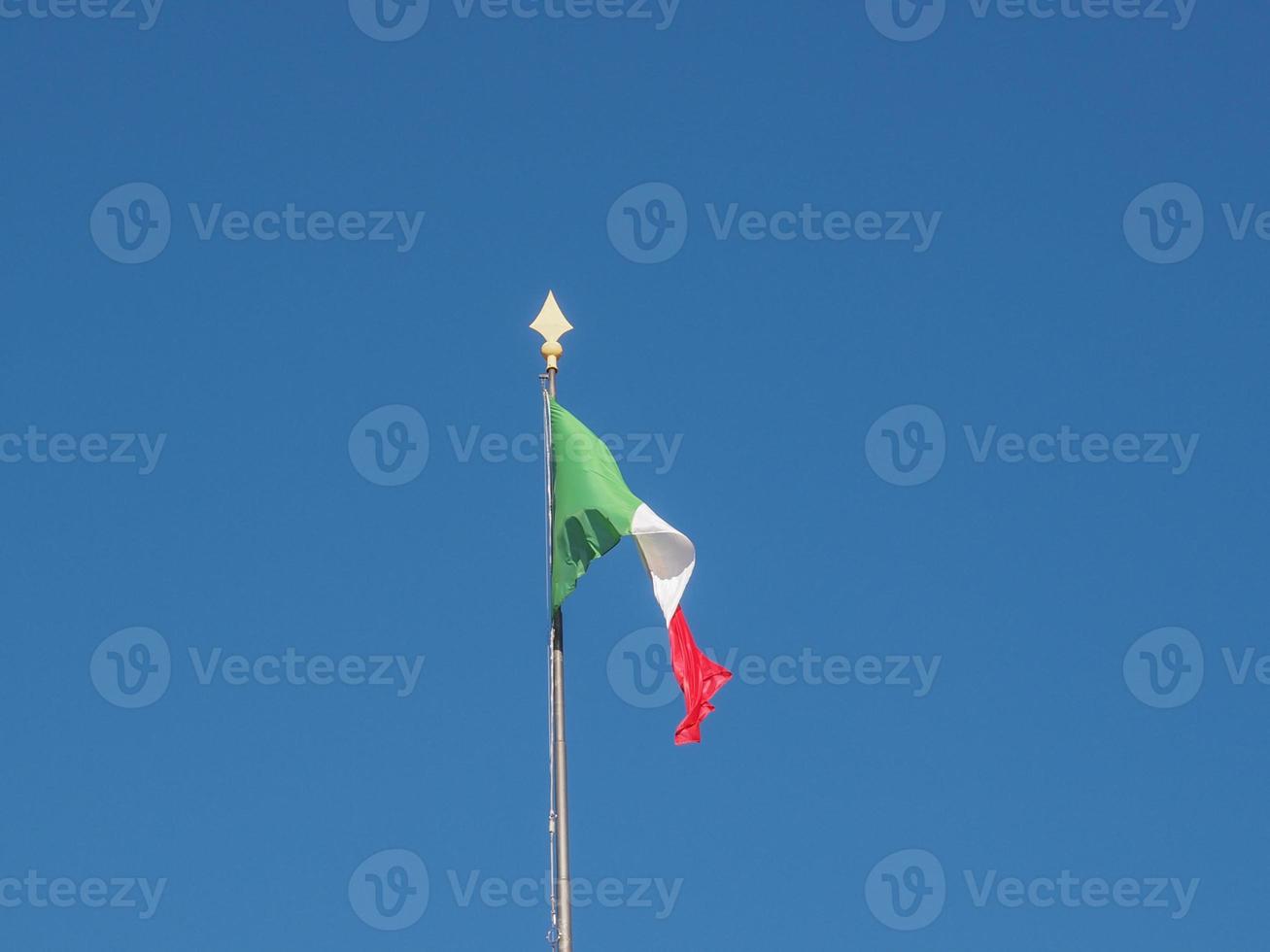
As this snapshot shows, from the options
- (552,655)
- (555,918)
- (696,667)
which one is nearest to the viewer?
(555,918)

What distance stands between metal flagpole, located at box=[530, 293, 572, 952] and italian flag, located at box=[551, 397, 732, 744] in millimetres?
98

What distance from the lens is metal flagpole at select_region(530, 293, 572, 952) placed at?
19875 mm

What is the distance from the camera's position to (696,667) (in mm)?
22703

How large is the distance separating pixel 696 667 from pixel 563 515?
7.45ft

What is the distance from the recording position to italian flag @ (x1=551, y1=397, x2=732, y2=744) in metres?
22.4

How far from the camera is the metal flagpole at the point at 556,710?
19.9 metres

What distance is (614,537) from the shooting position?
890 inches

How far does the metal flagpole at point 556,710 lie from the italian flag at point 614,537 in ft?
0.32

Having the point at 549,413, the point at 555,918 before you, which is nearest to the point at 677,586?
the point at 549,413

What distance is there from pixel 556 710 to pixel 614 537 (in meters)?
2.46

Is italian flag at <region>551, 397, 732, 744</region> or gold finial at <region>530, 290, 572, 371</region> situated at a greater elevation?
gold finial at <region>530, 290, 572, 371</region>

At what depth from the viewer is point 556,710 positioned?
68.8ft

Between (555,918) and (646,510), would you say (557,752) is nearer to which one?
(555,918)

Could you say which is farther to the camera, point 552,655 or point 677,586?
point 677,586
